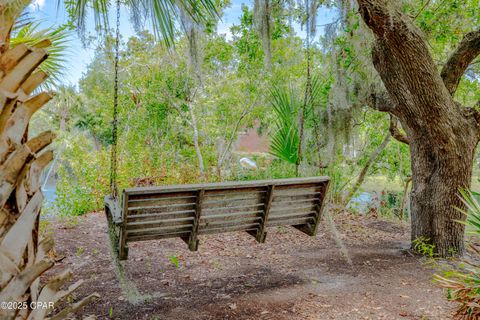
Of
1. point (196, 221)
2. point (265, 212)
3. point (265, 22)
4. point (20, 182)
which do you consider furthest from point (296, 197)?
point (20, 182)

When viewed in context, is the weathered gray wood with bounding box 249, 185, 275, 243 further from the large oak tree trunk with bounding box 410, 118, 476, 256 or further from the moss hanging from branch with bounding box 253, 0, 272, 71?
the large oak tree trunk with bounding box 410, 118, 476, 256

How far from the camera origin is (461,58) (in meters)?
3.74

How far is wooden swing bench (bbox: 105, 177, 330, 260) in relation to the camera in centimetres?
248

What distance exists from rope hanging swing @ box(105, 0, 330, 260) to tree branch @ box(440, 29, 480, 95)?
1865 millimetres

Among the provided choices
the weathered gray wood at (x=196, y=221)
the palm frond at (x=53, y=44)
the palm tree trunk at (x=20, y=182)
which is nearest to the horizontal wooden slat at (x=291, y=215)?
the weathered gray wood at (x=196, y=221)

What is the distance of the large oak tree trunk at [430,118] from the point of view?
11.2ft

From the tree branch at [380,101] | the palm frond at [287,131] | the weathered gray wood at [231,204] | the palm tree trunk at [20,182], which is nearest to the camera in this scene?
the palm tree trunk at [20,182]

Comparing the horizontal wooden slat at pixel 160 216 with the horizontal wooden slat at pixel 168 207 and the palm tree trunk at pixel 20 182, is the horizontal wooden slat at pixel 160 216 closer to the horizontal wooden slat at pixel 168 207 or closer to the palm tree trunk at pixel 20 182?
the horizontal wooden slat at pixel 168 207

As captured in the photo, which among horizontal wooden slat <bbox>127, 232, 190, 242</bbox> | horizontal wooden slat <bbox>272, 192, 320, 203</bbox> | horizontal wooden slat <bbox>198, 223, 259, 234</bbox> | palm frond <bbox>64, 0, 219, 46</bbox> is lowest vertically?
horizontal wooden slat <bbox>127, 232, 190, 242</bbox>

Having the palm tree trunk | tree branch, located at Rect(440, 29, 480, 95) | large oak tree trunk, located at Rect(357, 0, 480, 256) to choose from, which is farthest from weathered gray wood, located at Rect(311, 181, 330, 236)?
the palm tree trunk

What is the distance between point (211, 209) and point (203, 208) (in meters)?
0.07

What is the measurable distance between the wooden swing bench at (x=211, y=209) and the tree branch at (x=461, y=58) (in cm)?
187

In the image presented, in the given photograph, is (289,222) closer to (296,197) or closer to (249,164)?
(296,197)

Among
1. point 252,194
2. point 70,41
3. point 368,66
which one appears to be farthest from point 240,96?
point 70,41
